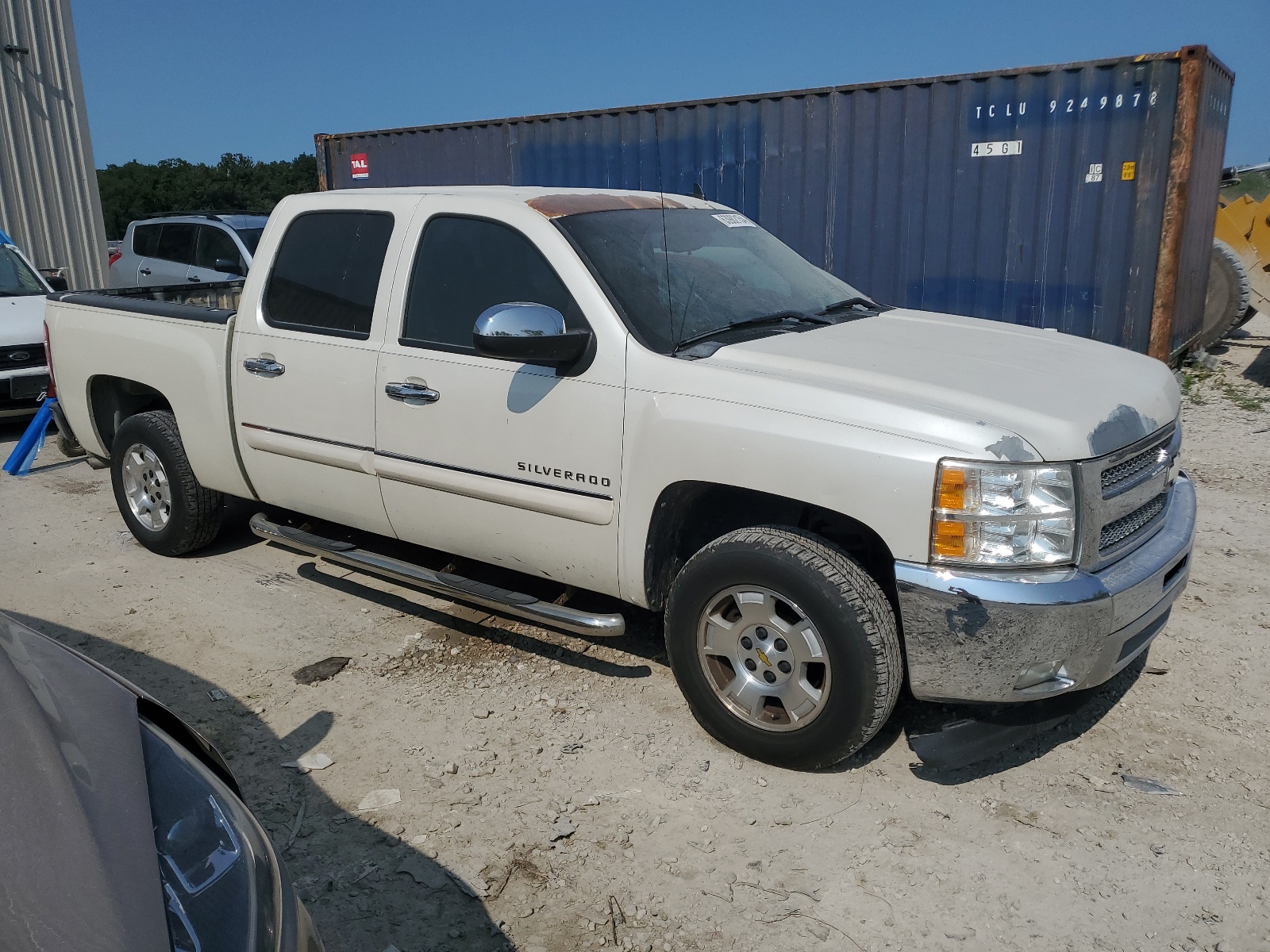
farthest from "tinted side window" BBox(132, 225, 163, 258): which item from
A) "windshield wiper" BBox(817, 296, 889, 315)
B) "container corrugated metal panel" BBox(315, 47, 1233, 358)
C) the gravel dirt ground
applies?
"windshield wiper" BBox(817, 296, 889, 315)

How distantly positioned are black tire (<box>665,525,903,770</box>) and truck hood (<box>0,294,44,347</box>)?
7403 millimetres

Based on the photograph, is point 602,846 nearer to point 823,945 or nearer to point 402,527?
point 823,945

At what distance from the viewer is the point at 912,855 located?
295 centimetres

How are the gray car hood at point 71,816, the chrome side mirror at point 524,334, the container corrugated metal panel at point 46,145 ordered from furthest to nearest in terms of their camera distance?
the container corrugated metal panel at point 46,145 → the chrome side mirror at point 524,334 → the gray car hood at point 71,816

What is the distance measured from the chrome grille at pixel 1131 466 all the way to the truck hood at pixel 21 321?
8.42 meters

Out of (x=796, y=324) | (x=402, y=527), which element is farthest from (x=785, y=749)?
(x=402, y=527)

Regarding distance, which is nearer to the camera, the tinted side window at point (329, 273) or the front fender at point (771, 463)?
the front fender at point (771, 463)

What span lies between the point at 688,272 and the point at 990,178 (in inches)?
253

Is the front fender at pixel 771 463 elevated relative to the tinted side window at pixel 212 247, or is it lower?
lower

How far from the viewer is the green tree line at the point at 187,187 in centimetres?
4906

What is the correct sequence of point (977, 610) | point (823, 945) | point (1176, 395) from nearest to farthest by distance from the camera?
point (823, 945)
point (977, 610)
point (1176, 395)

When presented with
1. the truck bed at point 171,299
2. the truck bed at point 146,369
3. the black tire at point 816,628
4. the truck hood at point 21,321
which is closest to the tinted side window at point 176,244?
the truck hood at point 21,321

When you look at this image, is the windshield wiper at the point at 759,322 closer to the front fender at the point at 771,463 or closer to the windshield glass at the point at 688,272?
the windshield glass at the point at 688,272

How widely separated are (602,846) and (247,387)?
9.11 feet
